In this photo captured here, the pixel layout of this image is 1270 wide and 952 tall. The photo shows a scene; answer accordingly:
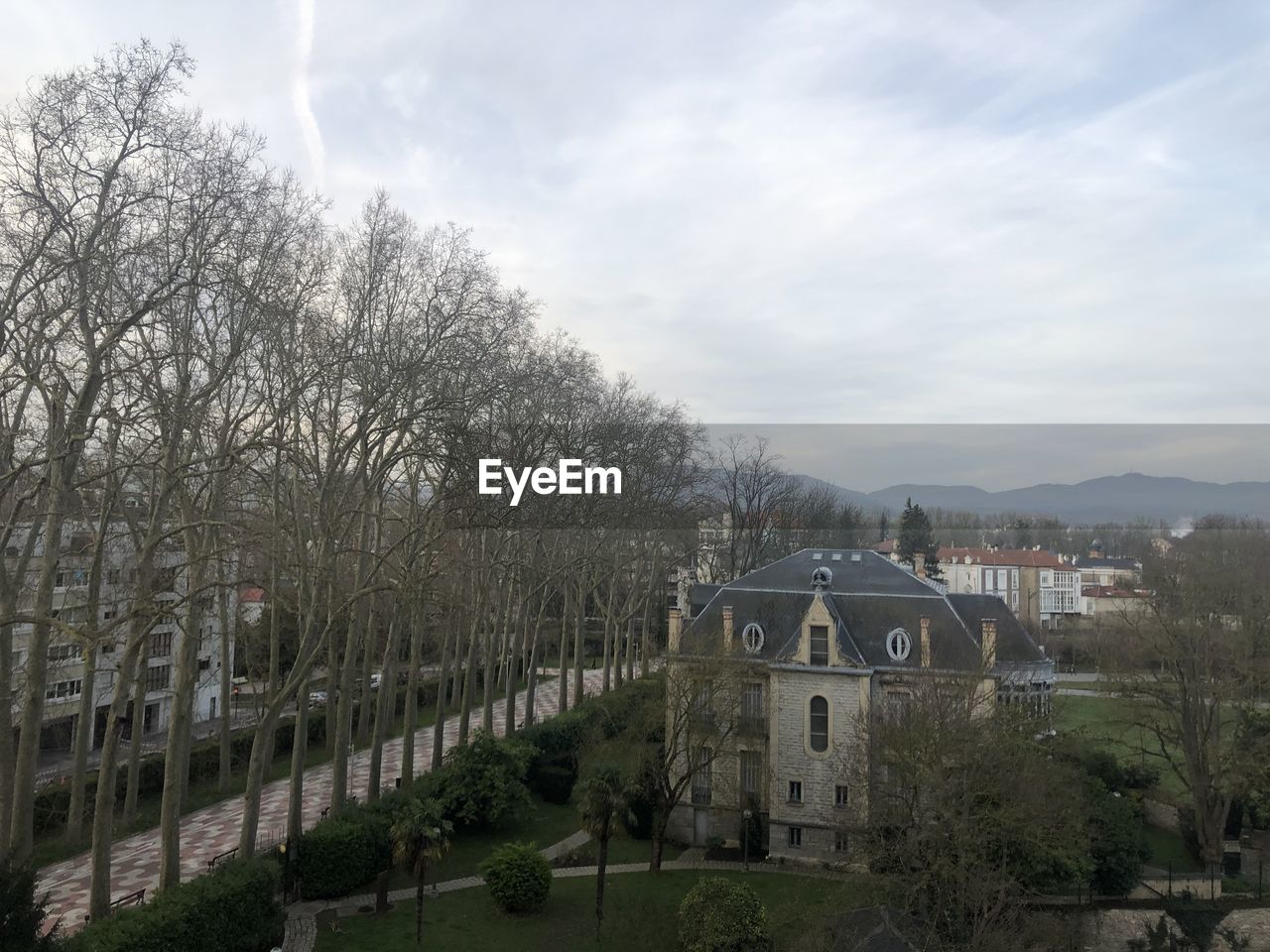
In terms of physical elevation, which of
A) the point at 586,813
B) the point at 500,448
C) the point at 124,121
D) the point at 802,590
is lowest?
the point at 586,813

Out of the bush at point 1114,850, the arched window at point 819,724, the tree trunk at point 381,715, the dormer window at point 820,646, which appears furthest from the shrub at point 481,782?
the bush at point 1114,850

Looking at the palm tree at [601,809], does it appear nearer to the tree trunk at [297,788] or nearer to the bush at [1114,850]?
the tree trunk at [297,788]

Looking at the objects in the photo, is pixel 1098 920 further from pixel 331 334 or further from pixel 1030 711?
pixel 331 334

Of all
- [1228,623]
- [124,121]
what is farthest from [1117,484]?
[124,121]

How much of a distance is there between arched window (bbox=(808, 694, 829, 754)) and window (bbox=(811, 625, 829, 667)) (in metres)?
0.96

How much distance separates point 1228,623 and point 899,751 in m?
18.2

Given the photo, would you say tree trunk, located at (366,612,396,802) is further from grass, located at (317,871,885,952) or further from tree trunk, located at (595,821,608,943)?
tree trunk, located at (595,821,608,943)

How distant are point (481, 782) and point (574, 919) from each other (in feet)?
17.6

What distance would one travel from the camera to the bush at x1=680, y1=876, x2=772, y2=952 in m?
16.7

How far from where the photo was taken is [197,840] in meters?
22.4

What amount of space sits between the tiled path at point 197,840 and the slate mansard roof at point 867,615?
12.5 meters

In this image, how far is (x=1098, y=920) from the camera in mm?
20594

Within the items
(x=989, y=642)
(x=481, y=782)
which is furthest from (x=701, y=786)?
(x=989, y=642)

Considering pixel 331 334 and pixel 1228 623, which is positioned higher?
pixel 331 334
